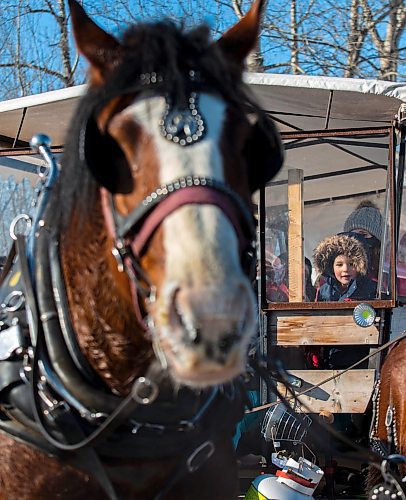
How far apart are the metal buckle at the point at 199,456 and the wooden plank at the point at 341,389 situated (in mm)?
3157

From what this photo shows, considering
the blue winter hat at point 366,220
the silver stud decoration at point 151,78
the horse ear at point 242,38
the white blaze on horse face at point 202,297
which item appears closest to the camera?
the white blaze on horse face at point 202,297

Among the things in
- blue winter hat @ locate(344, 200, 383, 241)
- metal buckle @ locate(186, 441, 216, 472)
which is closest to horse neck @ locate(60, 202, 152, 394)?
metal buckle @ locate(186, 441, 216, 472)

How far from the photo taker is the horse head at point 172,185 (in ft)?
4.78

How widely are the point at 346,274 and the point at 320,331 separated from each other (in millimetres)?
506

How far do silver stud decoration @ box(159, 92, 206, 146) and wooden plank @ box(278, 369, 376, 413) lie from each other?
373 cm

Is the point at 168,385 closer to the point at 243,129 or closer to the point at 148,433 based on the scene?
the point at 148,433

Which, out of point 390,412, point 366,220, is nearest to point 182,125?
point 390,412

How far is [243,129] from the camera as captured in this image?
5.70ft

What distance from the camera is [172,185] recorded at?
155 cm

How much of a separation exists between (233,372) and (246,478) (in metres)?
4.87

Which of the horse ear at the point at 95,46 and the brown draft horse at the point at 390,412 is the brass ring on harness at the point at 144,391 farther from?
the brown draft horse at the point at 390,412

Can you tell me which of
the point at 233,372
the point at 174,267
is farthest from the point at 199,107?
the point at 233,372

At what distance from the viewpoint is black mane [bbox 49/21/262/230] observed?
1687 mm

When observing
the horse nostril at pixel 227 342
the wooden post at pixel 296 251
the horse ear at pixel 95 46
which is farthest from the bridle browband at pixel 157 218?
the wooden post at pixel 296 251
